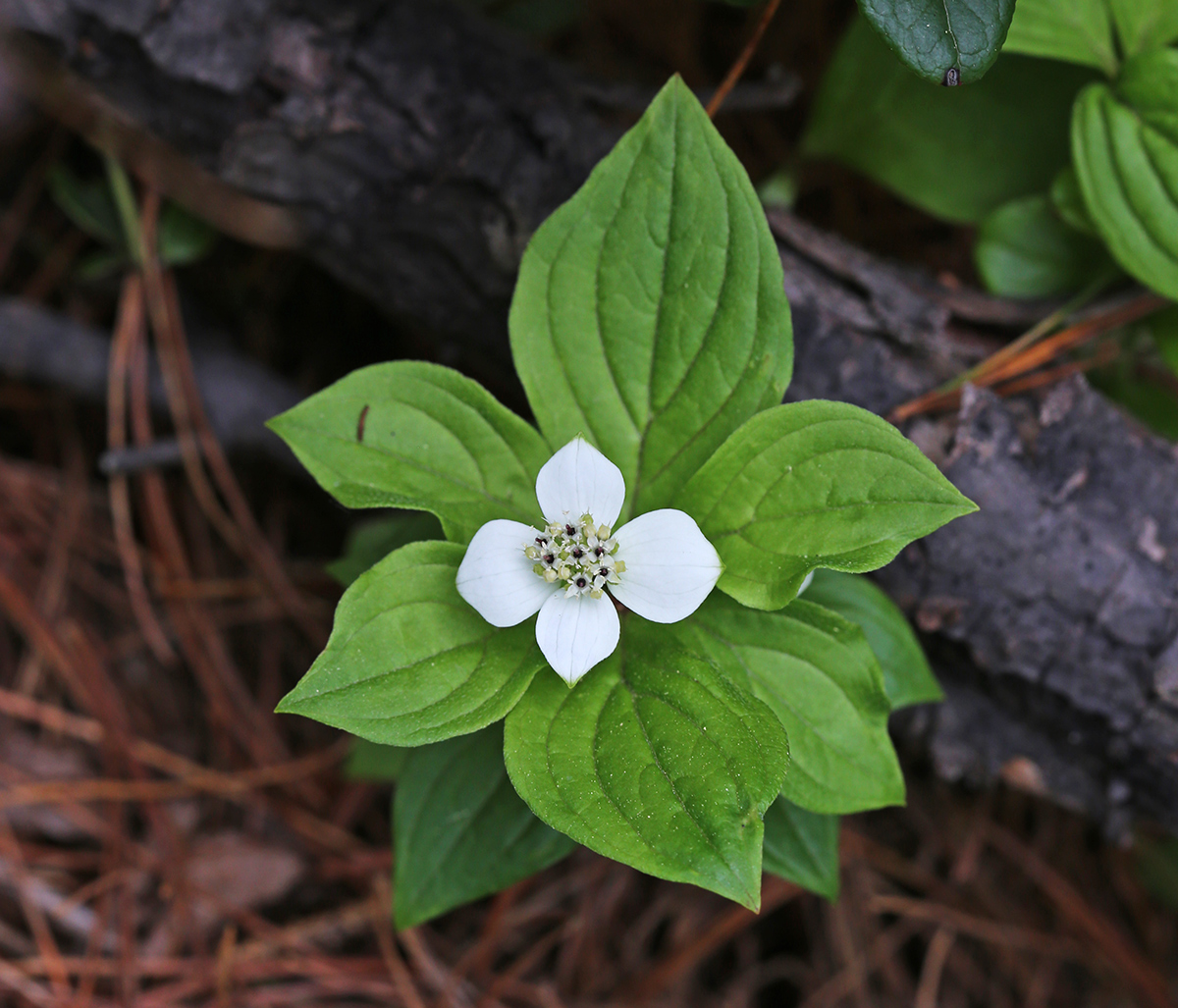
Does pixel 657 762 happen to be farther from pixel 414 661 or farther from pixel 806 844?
pixel 806 844

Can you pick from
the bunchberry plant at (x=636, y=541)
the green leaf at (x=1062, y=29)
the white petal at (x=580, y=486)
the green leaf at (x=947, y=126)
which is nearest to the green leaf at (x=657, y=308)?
the bunchberry plant at (x=636, y=541)

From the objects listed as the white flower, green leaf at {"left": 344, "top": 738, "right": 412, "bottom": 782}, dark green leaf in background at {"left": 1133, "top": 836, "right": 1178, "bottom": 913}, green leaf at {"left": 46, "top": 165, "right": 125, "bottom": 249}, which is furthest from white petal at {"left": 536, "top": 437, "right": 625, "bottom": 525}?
dark green leaf in background at {"left": 1133, "top": 836, "right": 1178, "bottom": 913}

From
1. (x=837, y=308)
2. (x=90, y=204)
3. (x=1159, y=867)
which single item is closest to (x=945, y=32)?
(x=837, y=308)

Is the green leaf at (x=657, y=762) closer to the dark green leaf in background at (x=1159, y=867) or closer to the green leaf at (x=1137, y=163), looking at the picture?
the green leaf at (x=1137, y=163)

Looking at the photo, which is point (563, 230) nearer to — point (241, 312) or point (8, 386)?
point (241, 312)

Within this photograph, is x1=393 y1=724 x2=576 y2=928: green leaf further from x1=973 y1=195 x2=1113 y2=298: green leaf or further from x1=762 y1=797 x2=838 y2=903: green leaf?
x1=973 y1=195 x2=1113 y2=298: green leaf

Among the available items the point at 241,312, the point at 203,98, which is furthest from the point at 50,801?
the point at 203,98
